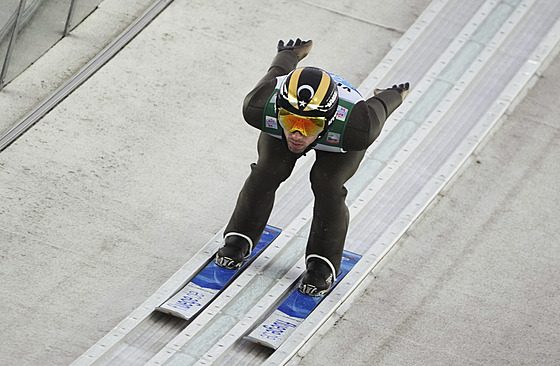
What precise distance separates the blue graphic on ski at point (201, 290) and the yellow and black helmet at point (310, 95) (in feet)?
4.52

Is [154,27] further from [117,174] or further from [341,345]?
[341,345]

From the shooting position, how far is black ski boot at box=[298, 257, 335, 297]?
6504mm

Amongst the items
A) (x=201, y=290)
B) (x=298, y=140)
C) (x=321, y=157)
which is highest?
(x=298, y=140)

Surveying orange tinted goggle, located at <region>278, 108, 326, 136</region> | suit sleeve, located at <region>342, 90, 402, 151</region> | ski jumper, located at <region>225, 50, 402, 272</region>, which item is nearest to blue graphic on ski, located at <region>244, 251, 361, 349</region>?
ski jumper, located at <region>225, 50, 402, 272</region>

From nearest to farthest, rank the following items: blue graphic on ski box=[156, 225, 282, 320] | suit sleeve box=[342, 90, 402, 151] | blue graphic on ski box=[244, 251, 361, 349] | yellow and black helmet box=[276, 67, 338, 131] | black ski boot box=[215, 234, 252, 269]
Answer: yellow and black helmet box=[276, 67, 338, 131] < suit sleeve box=[342, 90, 402, 151] < blue graphic on ski box=[244, 251, 361, 349] < blue graphic on ski box=[156, 225, 282, 320] < black ski boot box=[215, 234, 252, 269]

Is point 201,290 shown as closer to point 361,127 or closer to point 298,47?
point 361,127

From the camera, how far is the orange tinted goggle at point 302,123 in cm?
575

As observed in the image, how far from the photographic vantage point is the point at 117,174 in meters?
7.50

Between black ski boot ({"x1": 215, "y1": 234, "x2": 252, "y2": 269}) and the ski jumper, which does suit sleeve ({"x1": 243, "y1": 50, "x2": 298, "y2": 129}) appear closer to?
the ski jumper

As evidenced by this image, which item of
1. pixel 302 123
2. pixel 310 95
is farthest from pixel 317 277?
pixel 310 95

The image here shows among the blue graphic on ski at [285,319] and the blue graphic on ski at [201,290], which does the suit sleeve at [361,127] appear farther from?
the blue graphic on ski at [201,290]

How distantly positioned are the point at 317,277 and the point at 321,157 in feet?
2.68

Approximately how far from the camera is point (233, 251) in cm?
664

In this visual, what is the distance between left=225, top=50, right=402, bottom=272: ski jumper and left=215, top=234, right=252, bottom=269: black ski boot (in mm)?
56
